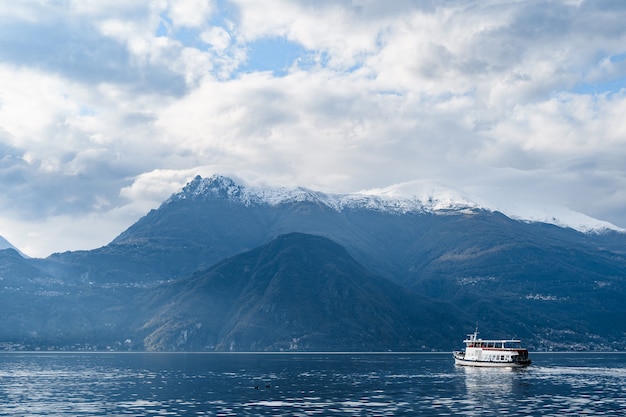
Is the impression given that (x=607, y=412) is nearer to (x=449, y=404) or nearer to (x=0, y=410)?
(x=449, y=404)

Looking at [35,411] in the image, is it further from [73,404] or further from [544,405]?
[544,405]

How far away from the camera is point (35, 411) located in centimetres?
18238

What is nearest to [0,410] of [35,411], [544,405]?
[35,411]

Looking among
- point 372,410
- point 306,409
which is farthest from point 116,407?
point 372,410

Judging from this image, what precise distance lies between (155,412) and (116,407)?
1697 centimetres

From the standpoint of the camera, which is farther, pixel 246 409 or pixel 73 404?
pixel 73 404

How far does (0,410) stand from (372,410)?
8720 centimetres

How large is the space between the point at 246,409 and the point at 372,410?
29.5 m

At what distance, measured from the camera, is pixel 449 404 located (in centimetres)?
19600

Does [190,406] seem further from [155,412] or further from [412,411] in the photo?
[412,411]

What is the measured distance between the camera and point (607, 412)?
581ft

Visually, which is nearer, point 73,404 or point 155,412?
point 155,412

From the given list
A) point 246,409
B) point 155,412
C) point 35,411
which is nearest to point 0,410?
point 35,411

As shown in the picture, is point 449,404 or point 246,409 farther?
point 449,404
